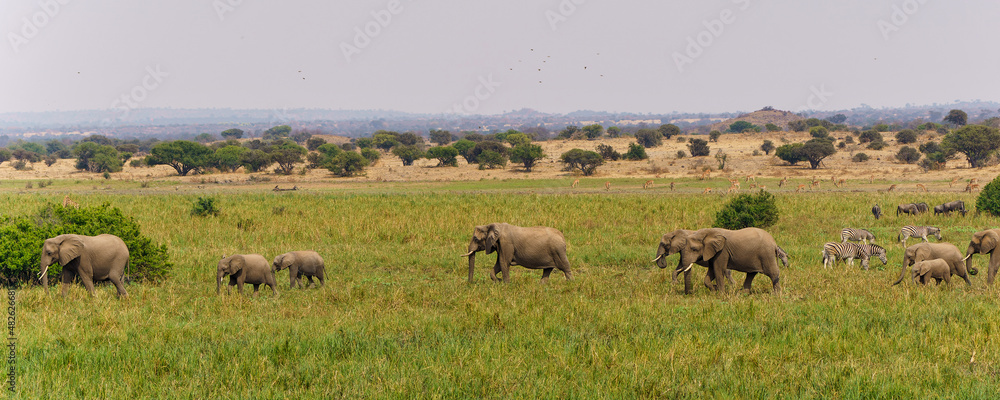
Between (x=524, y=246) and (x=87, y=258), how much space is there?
8.01 m

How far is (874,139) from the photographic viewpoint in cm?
8288

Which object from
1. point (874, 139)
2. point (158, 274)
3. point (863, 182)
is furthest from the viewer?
point (874, 139)

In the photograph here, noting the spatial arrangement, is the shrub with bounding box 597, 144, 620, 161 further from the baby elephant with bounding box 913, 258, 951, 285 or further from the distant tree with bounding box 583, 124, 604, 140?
the baby elephant with bounding box 913, 258, 951, 285

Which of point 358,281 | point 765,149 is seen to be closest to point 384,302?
point 358,281

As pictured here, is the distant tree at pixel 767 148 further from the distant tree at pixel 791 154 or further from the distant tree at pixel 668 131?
the distant tree at pixel 668 131

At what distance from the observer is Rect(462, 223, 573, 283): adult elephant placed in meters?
14.2

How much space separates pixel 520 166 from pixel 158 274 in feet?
184

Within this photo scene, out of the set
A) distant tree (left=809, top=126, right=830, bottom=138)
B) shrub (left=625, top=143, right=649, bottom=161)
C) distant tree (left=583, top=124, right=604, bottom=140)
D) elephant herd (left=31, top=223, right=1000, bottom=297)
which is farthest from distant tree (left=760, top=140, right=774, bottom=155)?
elephant herd (left=31, top=223, right=1000, bottom=297)

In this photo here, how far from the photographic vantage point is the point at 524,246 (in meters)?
14.2

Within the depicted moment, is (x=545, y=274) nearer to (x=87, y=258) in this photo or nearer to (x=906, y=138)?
(x=87, y=258)

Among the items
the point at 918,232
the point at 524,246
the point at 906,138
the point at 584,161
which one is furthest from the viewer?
the point at 906,138

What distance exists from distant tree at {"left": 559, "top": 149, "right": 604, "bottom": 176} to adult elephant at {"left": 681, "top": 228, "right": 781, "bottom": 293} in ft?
164

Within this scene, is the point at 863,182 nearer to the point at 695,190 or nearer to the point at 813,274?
the point at 695,190

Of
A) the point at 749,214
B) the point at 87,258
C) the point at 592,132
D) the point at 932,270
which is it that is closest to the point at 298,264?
the point at 87,258
